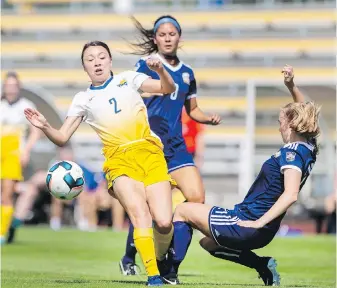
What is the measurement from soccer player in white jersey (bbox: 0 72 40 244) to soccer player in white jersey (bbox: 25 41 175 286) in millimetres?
5875

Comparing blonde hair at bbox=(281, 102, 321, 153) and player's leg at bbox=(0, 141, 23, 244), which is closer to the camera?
blonde hair at bbox=(281, 102, 321, 153)

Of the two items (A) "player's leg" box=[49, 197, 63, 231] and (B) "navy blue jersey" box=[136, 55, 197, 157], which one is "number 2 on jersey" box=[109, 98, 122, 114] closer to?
(B) "navy blue jersey" box=[136, 55, 197, 157]

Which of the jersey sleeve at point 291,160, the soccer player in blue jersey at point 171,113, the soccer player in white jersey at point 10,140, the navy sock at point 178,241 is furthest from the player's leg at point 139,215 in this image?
the soccer player in white jersey at point 10,140

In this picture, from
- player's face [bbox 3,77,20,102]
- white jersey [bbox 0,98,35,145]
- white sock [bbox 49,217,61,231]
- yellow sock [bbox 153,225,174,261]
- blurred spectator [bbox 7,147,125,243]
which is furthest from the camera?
white sock [bbox 49,217,61,231]

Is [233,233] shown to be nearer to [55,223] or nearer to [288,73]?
[288,73]

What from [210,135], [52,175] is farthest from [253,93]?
[52,175]

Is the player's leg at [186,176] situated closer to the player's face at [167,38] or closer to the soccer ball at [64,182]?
the player's face at [167,38]

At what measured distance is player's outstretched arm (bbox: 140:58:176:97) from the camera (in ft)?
26.9

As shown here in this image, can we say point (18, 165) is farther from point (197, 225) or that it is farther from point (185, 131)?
point (197, 225)

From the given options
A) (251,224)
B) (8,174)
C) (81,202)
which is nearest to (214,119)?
(251,224)

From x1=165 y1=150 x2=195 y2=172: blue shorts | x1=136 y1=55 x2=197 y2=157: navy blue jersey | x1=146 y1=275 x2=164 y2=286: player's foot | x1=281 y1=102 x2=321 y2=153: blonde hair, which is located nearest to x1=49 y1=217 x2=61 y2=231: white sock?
x1=136 y1=55 x2=197 y2=157: navy blue jersey

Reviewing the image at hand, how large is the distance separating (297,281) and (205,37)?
810 inches

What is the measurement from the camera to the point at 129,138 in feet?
28.7

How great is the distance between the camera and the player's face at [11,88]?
14.8 meters
